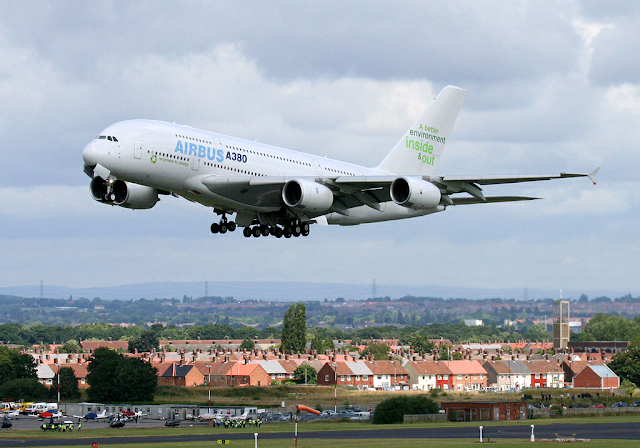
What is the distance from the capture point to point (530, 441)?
77938mm

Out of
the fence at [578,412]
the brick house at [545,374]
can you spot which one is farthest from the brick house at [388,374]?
the fence at [578,412]

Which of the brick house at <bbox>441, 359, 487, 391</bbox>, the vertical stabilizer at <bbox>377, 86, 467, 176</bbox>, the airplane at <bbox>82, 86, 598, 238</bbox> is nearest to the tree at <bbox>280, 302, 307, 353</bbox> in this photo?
the brick house at <bbox>441, 359, 487, 391</bbox>

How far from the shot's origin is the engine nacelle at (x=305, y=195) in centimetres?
6341

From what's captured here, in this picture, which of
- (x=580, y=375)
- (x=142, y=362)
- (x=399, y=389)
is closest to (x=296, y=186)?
(x=142, y=362)

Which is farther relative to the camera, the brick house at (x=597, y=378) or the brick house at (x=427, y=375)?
the brick house at (x=427, y=375)

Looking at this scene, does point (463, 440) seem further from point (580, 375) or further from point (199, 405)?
point (580, 375)

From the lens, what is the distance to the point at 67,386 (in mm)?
133625

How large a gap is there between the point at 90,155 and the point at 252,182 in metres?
10.8

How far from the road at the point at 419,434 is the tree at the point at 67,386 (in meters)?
42.3

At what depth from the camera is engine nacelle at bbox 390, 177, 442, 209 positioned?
211ft

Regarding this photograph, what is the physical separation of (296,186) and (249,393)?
77.6 m

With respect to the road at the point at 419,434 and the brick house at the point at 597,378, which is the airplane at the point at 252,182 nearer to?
the road at the point at 419,434

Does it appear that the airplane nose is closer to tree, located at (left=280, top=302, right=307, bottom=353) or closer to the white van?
the white van

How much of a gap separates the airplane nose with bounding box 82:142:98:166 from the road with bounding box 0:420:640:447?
31.5 meters
